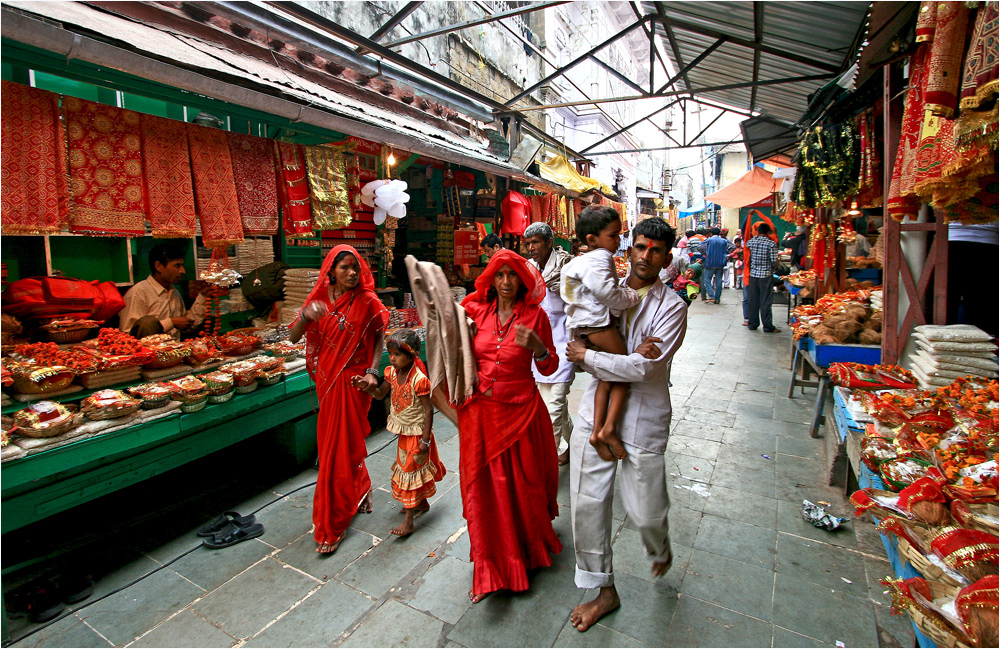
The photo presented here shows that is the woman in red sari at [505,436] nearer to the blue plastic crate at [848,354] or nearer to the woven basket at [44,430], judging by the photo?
the woven basket at [44,430]

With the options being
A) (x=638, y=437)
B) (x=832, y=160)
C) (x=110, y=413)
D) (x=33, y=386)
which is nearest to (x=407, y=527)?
(x=638, y=437)

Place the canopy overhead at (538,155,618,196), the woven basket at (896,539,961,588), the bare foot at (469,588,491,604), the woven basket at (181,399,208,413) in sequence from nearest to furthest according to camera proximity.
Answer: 1. the woven basket at (896,539,961,588)
2. the bare foot at (469,588,491,604)
3. the woven basket at (181,399,208,413)
4. the canopy overhead at (538,155,618,196)

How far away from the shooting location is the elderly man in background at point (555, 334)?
4.07m

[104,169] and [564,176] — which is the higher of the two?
[564,176]

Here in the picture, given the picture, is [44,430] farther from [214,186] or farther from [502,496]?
[502,496]

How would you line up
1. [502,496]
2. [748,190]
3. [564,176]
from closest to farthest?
[502,496]
[564,176]
[748,190]

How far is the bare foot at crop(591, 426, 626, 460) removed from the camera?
2338mm

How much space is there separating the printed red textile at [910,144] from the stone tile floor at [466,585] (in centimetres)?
211

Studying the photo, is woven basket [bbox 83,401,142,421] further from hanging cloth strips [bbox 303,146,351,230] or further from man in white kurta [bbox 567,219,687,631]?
man in white kurta [bbox 567,219,687,631]

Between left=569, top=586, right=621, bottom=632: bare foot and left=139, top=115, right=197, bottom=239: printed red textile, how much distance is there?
369cm

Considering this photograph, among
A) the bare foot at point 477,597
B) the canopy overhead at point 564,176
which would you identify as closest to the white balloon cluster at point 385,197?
the canopy overhead at point 564,176

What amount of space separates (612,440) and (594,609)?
34.4 inches

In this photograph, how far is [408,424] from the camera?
3.43m

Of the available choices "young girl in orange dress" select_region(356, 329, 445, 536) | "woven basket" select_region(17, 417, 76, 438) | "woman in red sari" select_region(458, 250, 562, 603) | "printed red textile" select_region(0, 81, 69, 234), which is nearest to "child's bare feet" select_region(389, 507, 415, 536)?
"young girl in orange dress" select_region(356, 329, 445, 536)
